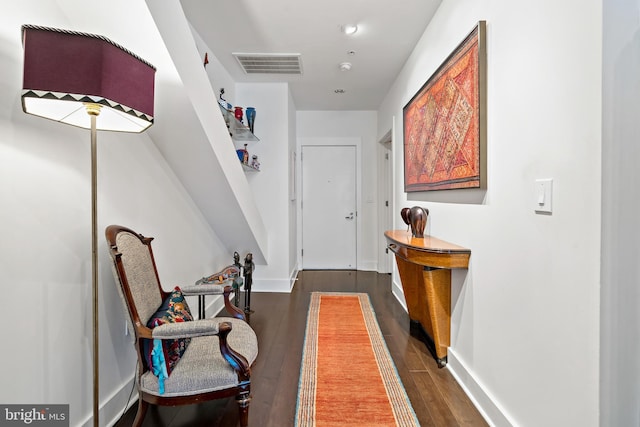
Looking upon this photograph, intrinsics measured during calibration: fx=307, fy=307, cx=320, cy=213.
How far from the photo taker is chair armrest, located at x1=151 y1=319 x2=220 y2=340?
4.27 feet

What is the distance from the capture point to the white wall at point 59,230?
1076 mm

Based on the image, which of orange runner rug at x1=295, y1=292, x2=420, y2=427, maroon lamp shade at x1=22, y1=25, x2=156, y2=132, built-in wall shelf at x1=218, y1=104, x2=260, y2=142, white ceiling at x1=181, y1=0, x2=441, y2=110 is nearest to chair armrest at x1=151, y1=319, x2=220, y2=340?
orange runner rug at x1=295, y1=292, x2=420, y2=427

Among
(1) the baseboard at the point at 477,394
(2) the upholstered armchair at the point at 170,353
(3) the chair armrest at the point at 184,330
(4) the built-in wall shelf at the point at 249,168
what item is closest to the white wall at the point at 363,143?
(4) the built-in wall shelf at the point at 249,168

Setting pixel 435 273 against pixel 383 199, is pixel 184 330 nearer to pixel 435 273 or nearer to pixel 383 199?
pixel 435 273

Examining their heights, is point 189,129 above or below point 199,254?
above

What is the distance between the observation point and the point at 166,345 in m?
1.39

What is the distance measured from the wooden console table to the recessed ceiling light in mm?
1733

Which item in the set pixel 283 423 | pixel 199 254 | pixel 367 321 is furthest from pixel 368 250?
pixel 283 423

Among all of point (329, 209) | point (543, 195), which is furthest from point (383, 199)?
point (543, 195)

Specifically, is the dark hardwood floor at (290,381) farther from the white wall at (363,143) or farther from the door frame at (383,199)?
the white wall at (363,143)

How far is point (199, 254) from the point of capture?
2.72 m

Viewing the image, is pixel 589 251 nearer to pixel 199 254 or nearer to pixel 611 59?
pixel 611 59

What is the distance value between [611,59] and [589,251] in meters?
0.59

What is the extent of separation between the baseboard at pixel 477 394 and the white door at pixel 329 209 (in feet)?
9.80
